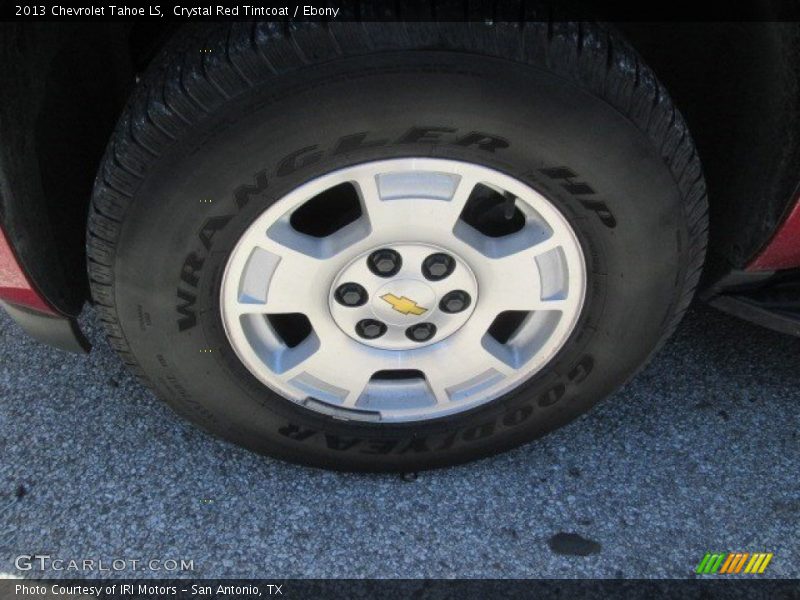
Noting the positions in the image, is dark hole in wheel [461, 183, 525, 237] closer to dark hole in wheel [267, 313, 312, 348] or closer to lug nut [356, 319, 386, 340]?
lug nut [356, 319, 386, 340]

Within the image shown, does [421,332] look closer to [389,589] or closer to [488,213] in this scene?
[488,213]

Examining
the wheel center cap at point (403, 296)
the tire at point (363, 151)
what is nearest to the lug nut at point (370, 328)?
the wheel center cap at point (403, 296)

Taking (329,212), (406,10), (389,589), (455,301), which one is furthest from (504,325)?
(406,10)

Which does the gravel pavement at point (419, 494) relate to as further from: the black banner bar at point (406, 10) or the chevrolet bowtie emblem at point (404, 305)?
the black banner bar at point (406, 10)

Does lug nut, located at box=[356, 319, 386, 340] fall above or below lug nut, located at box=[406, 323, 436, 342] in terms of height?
below

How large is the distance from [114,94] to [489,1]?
982 mm

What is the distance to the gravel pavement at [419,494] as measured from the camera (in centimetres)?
185

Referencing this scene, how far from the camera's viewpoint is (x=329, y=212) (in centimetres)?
185

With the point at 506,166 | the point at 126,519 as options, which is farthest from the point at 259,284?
the point at 126,519

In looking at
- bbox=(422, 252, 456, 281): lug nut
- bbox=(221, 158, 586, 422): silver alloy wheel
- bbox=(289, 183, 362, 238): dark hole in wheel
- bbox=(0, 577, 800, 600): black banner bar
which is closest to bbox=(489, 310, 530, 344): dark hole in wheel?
bbox=(221, 158, 586, 422): silver alloy wheel

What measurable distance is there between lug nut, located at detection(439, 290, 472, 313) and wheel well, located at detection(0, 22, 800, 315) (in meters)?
0.63

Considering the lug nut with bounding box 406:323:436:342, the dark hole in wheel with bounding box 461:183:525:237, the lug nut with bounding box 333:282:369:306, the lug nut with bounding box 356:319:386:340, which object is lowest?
the lug nut with bounding box 356:319:386:340

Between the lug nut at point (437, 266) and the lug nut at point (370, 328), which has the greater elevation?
the lug nut at point (437, 266)

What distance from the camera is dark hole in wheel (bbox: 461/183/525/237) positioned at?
182cm
